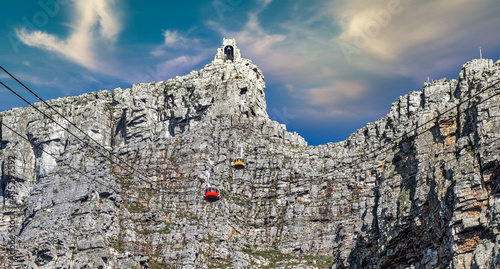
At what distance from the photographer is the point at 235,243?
149 metres

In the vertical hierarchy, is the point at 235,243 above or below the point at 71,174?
below

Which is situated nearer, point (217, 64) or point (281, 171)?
point (281, 171)

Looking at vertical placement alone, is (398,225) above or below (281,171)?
below

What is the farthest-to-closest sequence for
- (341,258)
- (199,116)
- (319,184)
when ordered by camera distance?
(199,116) → (319,184) → (341,258)

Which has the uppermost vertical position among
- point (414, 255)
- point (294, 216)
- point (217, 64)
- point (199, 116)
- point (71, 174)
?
point (217, 64)

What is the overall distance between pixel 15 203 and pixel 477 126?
151 m

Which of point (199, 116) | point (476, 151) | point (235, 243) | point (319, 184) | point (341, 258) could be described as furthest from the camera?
point (199, 116)

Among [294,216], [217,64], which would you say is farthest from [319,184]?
[217,64]

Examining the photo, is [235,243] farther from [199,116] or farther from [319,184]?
[199,116]

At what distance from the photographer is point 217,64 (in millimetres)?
196750

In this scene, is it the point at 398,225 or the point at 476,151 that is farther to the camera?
the point at 398,225

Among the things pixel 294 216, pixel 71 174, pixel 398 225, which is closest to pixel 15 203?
pixel 71 174

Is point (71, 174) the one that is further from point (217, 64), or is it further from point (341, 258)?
point (341, 258)

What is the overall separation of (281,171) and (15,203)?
251 ft
